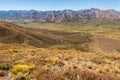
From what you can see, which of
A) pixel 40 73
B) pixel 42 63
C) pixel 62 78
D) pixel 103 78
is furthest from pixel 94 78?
pixel 42 63

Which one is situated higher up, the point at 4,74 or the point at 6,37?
the point at 4,74

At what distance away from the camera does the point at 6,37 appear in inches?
3526

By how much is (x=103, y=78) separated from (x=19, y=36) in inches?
3449

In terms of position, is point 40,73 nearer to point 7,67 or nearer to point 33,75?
point 33,75

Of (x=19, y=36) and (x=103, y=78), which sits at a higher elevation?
(x=103, y=78)

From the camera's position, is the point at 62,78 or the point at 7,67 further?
the point at 7,67

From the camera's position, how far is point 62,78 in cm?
1026

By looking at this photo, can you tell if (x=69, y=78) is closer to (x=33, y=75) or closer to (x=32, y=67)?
(x=33, y=75)

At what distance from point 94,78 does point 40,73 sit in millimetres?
2402

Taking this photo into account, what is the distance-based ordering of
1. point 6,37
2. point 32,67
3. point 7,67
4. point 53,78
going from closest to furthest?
point 53,78
point 32,67
point 7,67
point 6,37

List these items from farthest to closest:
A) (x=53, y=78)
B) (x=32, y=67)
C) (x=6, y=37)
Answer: (x=6, y=37) → (x=32, y=67) → (x=53, y=78)

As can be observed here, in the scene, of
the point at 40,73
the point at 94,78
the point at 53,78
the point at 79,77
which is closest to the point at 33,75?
the point at 40,73

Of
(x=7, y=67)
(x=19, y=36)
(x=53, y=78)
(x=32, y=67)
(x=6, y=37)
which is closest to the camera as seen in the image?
(x=53, y=78)

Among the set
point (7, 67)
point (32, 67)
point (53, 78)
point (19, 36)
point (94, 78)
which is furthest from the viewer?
point (19, 36)
